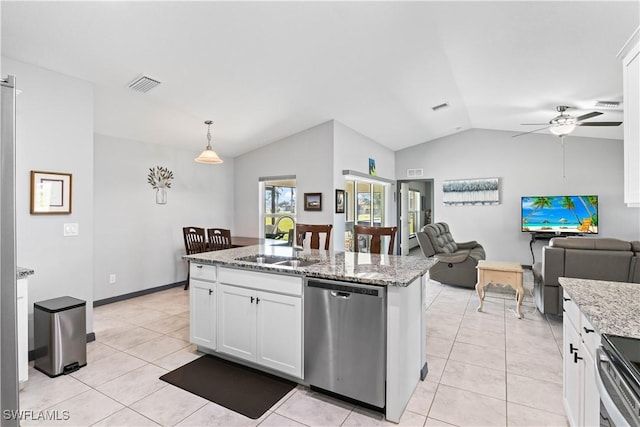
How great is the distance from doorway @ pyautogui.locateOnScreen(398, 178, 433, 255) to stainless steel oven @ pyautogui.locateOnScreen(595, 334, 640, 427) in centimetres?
700

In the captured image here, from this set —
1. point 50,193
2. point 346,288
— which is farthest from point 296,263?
point 50,193

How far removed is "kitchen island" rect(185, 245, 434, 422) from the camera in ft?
6.51

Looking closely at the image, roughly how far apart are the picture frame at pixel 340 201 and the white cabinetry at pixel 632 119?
3836 millimetres

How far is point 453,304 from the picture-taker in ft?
14.6

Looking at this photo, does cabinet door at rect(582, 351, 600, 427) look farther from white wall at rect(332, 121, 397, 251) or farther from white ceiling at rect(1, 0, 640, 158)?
white wall at rect(332, 121, 397, 251)

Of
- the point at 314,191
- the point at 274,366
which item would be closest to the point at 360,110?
the point at 314,191

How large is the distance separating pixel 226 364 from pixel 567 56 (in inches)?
173

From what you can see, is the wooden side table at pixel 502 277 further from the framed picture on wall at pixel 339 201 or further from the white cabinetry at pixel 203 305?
the white cabinetry at pixel 203 305

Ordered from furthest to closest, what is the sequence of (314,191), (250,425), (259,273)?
(314,191)
(259,273)
(250,425)

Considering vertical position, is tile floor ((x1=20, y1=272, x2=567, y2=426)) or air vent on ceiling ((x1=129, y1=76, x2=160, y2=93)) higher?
air vent on ceiling ((x1=129, y1=76, x2=160, y2=93))

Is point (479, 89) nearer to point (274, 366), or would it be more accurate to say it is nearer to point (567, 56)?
point (567, 56)

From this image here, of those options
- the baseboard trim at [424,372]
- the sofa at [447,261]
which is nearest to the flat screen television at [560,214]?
the sofa at [447,261]

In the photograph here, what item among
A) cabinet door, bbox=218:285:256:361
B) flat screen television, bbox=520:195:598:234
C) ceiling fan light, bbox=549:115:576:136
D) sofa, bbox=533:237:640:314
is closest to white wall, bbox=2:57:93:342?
cabinet door, bbox=218:285:256:361

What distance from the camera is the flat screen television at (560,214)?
20.2 ft
